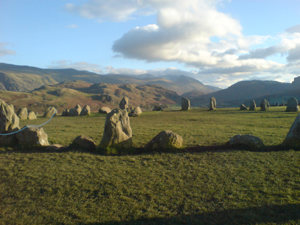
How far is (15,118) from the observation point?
11.7 m

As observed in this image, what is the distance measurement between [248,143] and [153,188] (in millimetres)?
6054

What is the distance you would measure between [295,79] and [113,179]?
843 feet

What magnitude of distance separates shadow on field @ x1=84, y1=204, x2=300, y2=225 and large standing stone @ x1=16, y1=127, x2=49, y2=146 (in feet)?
26.2

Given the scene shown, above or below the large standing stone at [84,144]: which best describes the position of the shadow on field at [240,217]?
below

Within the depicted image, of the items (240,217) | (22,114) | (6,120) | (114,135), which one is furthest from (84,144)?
(22,114)

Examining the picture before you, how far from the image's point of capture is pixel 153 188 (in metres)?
5.39

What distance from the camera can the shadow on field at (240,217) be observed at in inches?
156

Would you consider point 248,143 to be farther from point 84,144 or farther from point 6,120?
point 6,120

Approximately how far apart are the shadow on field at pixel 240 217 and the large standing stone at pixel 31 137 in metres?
7.98

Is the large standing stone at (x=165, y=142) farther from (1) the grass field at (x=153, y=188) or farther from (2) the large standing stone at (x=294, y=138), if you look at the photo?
(2) the large standing stone at (x=294, y=138)

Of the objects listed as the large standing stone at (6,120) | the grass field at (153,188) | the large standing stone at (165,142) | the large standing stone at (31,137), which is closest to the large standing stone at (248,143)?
the grass field at (153,188)

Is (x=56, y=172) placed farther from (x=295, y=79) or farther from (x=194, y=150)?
(x=295, y=79)

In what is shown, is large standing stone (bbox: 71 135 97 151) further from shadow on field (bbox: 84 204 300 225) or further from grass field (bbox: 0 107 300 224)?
shadow on field (bbox: 84 204 300 225)

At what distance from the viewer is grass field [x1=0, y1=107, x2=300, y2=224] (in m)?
4.20
